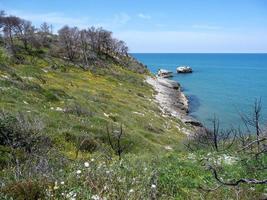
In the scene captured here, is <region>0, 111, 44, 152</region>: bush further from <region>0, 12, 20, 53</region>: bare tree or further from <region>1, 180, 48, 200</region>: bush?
<region>0, 12, 20, 53</region>: bare tree

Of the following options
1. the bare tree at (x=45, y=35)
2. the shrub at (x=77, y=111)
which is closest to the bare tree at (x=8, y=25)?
the bare tree at (x=45, y=35)

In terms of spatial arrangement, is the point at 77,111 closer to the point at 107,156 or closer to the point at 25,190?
the point at 107,156

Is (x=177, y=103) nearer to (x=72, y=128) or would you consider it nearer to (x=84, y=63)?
(x=84, y=63)

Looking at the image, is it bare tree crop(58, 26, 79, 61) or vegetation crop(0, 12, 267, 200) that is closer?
vegetation crop(0, 12, 267, 200)

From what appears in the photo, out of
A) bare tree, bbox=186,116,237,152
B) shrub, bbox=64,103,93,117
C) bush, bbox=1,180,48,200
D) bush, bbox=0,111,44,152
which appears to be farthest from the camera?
shrub, bbox=64,103,93,117

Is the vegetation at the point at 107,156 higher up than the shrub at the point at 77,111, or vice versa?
the vegetation at the point at 107,156

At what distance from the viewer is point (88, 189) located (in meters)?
6.28

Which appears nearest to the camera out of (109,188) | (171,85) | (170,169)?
(109,188)

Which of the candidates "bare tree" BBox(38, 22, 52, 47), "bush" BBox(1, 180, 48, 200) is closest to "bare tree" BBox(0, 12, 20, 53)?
"bare tree" BBox(38, 22, 52, 47)

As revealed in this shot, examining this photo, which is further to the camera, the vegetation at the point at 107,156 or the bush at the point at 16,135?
the bush at the point at 16,135

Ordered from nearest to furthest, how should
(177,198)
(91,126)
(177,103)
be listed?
1. (177,198)
2. (91,126)
3. (177,103)

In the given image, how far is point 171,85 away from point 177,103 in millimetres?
24704

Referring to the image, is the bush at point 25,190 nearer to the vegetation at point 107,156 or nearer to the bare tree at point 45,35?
the vegetation at point 107,156

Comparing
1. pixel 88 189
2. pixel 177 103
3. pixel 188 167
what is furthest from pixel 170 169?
pixel 177 103
